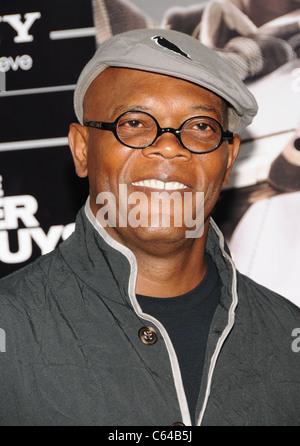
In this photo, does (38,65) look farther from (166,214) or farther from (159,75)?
(166,214)

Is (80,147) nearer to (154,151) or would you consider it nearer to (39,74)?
(154,151)

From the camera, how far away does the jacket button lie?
1.18m

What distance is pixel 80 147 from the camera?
4.62 ft

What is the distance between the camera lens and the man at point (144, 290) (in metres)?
1.16

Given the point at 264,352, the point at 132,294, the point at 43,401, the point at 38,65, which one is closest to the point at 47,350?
the point at 43,401

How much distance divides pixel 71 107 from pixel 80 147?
0.66 metres

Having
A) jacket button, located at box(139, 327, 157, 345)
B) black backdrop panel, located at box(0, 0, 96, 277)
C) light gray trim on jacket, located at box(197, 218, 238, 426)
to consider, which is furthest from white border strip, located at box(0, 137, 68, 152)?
jacket button, located at box(139, 327, 157, 345)

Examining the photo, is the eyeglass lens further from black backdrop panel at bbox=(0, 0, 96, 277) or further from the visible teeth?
black backdrop panel at bbox=(0, 0, 96, 277)

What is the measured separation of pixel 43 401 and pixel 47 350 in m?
0.11

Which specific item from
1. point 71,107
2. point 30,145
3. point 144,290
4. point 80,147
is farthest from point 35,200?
point 144,290

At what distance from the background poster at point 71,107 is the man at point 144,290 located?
2.24 ft

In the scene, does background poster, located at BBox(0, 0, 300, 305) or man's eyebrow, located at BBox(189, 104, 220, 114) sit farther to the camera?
background poster, located at BBox(0, 0, 300, 305)

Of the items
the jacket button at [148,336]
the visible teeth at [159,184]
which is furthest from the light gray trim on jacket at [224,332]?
the visible teeth at [159,184]

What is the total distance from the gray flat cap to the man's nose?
14cm
